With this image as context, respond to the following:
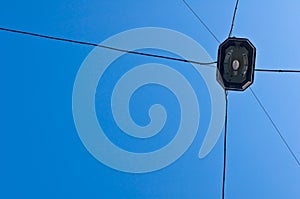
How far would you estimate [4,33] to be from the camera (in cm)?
143

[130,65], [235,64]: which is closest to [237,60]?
[235,64]

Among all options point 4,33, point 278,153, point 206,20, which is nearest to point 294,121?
point 278,153

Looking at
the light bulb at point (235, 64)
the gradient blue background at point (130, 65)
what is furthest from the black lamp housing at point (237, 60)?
the gradient blue background at point (130, 65)

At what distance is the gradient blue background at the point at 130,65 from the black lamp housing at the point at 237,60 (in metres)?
0.36

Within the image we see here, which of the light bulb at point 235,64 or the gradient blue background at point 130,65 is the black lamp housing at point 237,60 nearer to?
the light bulb at point 235,64

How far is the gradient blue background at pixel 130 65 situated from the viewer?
57.9 inches

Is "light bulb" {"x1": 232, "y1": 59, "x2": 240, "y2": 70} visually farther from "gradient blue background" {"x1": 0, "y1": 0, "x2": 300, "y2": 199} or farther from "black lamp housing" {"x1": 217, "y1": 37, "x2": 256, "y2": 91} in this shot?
"gradient blue background" {"x1": 0, "y1": 0, "x2": 300, "y2": 199}

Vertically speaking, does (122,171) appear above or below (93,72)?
below

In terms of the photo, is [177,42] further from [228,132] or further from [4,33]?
[4,33]

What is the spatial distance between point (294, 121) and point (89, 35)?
80cm

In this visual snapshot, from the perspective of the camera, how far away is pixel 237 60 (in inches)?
44.1

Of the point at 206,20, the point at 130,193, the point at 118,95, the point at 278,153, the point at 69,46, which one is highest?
the point at 206,20

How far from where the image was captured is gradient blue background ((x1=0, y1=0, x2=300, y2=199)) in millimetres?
1470

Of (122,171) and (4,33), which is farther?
(122,171)
